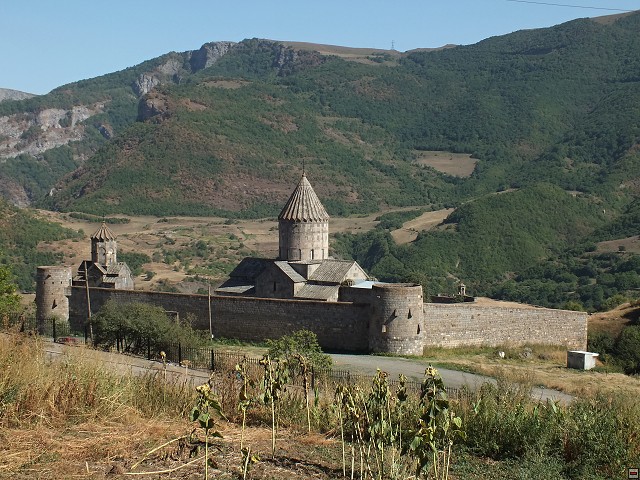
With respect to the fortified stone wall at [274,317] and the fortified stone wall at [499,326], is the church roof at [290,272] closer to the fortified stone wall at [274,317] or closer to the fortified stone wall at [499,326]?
the fortified stone wall at [274,317]

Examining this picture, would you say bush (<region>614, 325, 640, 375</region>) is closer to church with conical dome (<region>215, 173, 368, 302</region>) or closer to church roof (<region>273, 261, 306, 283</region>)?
church with conical dome (<region>215, 173, 368, 302</region>)

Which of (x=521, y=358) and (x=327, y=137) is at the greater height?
(x=327, y=137)

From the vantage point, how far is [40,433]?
7.78 m

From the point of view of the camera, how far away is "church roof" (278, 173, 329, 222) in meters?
29.5

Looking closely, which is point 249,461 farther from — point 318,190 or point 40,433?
point 318,190

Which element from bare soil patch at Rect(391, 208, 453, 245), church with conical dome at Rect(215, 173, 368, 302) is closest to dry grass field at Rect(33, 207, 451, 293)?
bare soil patch at Rect(391, 208, 453, 245)

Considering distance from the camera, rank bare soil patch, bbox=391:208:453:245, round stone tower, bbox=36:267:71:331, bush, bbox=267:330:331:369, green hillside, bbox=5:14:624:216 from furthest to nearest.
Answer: green hillside, bbox=5:14:624:216 < bare soil patch, bbox=391:208:453:245 < round stone tower, bbox=36:267:71:331 < bush, bbox=267:330:331:369

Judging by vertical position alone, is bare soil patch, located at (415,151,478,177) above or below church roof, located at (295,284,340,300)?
above

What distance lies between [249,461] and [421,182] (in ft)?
310

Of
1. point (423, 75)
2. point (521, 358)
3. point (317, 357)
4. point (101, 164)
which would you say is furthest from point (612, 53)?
point (317, 357)

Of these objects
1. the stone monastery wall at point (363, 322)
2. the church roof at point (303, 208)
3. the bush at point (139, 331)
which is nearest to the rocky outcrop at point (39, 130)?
the church roof at point (303, 208)

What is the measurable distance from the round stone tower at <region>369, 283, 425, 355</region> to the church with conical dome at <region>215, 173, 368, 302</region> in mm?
3810

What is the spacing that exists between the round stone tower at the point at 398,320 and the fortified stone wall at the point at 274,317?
59 cm

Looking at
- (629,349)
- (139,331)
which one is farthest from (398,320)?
(629,349)
